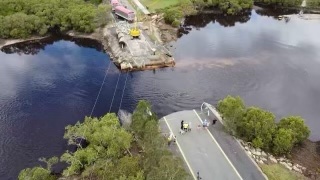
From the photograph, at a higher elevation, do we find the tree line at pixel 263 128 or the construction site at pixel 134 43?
the construction site at pixel 134 43

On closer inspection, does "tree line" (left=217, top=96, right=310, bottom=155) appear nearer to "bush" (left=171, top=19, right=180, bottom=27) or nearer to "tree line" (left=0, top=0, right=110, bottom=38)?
"bush" (left=171, top=19, right=180, bottom=27)

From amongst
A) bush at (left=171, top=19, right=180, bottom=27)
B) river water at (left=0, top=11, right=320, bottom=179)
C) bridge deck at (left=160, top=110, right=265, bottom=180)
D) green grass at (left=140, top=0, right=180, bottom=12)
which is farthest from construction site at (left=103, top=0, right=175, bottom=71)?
bridge deck at (left=160, top=110, right=265, bottom=180)

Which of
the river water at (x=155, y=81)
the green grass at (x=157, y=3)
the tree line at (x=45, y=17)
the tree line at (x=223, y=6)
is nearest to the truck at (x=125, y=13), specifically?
the tree line at (x=45, y=17)

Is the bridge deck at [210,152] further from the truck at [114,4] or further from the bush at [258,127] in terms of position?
the truck at [114,4]

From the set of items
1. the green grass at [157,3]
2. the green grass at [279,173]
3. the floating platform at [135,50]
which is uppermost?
the green grass at [157,3]

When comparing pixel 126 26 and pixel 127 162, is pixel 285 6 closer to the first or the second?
pixel 126 26

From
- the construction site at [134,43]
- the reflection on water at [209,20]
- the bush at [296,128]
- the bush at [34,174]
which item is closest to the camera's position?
the bush at [34,174]

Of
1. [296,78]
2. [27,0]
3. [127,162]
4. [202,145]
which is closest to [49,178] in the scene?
[127,162]
